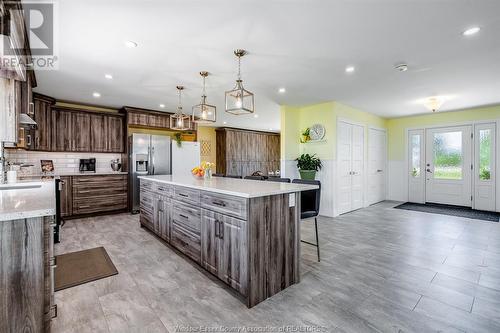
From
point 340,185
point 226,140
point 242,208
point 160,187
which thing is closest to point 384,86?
point 340,185

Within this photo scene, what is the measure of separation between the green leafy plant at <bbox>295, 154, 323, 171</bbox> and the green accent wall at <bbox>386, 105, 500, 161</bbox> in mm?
3273

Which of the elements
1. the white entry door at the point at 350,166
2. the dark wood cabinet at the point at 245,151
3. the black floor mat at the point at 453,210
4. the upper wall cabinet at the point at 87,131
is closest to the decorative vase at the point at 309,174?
the white entry door at the point at 350,166

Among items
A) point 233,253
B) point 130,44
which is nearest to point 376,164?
point 233,253

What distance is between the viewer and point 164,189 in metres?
3.29

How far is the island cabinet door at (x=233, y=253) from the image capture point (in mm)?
1971

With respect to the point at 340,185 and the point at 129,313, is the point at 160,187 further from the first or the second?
the point at 340,185

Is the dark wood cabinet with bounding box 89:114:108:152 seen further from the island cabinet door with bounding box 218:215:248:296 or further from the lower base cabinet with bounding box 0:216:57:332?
the lower base cabinet with bounding box 0:216:57:332

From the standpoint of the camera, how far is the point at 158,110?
6043mm

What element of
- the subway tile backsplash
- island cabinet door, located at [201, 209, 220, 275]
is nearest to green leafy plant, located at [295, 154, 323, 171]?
island cabinet door, located at [201, 209, 220, 275]

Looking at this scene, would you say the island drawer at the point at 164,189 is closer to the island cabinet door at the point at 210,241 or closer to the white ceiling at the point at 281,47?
the island cabinet door at the point at 210,241

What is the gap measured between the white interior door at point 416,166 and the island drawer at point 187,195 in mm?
6696

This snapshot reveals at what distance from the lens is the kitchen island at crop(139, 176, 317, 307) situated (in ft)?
6.43

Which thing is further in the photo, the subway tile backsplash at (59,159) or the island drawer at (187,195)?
the subway tile backsplash at (59,159)

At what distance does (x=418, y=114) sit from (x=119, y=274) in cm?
767
